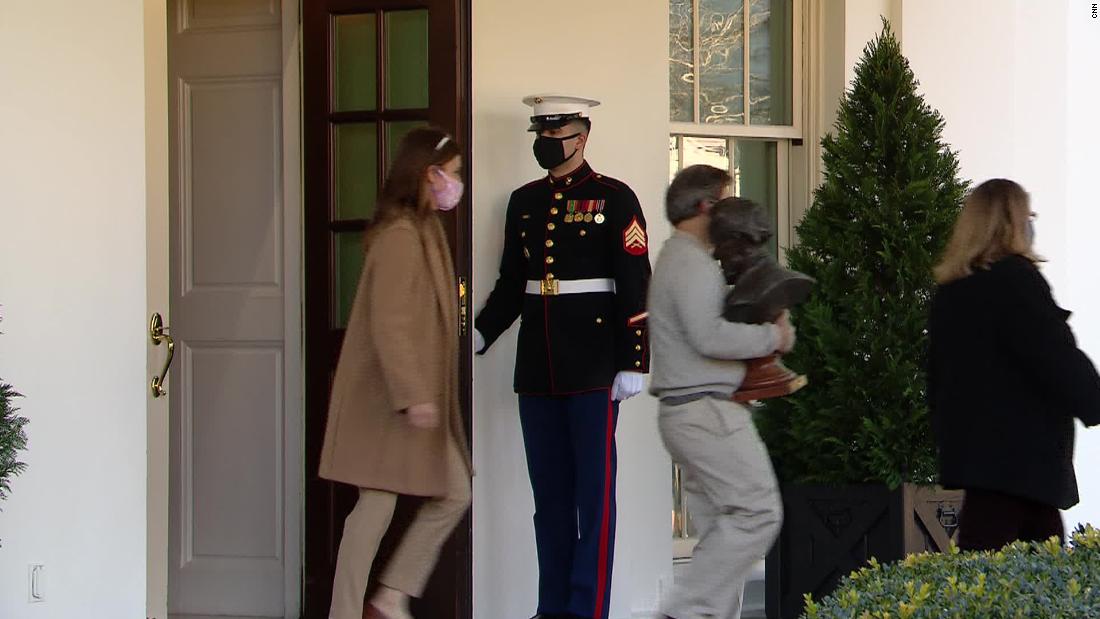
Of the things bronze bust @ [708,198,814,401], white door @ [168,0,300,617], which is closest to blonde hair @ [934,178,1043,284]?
bronze bust @ [708,198,814,401]

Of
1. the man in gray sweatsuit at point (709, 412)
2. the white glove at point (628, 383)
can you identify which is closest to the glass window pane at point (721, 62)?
the white glove at point (628, 383)

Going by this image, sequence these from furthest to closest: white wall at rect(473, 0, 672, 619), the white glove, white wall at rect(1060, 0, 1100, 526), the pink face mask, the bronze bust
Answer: white wall at rect(1060, 0, 1100, 526), white wall at rect(473, 0, 672, 619), the white glove, the pink face mask, the bronze bust

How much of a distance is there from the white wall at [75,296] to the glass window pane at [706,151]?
2.42 m

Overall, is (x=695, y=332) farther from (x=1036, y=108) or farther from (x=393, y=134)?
(x=1036, y=108)

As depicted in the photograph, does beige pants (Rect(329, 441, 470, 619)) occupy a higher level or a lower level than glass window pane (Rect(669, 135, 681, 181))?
lower

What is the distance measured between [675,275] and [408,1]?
65.9 inches

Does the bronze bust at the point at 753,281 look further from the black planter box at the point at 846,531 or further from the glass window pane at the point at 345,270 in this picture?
the glass window pane at the point at 345,270

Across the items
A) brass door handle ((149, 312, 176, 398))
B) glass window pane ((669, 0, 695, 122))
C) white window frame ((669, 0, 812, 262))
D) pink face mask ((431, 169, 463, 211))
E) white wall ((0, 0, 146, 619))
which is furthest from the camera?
white window frame ((669, 0, 812, 262))

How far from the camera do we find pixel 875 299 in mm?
5590

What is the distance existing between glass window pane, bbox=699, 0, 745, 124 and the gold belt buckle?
4.78ft

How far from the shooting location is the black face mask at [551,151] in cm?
544

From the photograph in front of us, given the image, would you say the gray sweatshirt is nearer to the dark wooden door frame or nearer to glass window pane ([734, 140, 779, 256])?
the dark wooden door frame

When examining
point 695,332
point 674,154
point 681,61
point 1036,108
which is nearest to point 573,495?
point 695,332

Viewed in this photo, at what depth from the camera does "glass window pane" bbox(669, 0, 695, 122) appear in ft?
21.2
